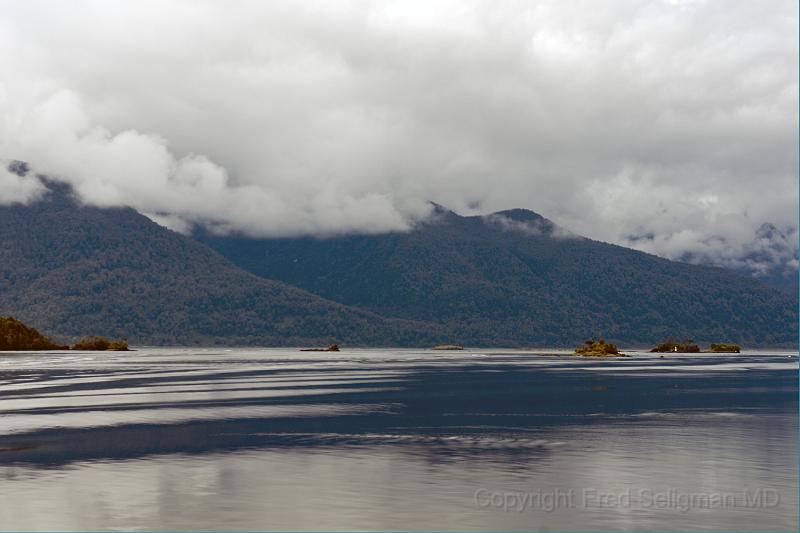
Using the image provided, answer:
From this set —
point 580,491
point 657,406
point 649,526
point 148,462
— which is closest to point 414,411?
point 657,406

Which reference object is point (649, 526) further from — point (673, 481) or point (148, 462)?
point (148, 462)

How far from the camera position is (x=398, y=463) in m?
34.7

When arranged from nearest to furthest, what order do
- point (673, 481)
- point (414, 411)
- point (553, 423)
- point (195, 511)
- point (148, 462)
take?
1. point (195, 511)
2. point (673, 481)
3. point (148, 462)
4. point (553, 423)
5. point (414, 411)

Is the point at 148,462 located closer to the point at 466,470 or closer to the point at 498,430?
the point at 466,470

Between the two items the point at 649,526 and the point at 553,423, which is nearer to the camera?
the point at 649,526

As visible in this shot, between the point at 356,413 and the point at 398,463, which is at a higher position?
the point at 356,413

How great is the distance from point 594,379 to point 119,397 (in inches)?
1994

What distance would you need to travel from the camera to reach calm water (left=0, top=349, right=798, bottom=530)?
83.3ft

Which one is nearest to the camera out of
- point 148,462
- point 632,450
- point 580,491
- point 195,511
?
point 195,511

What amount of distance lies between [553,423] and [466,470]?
1801cm

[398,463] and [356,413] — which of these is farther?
[356,413]

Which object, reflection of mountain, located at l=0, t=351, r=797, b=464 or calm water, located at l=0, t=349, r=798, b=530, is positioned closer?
calm water, located at l=0, t=349, r=798, b=530

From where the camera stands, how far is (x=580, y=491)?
95.0 feet

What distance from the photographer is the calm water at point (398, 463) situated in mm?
25375
